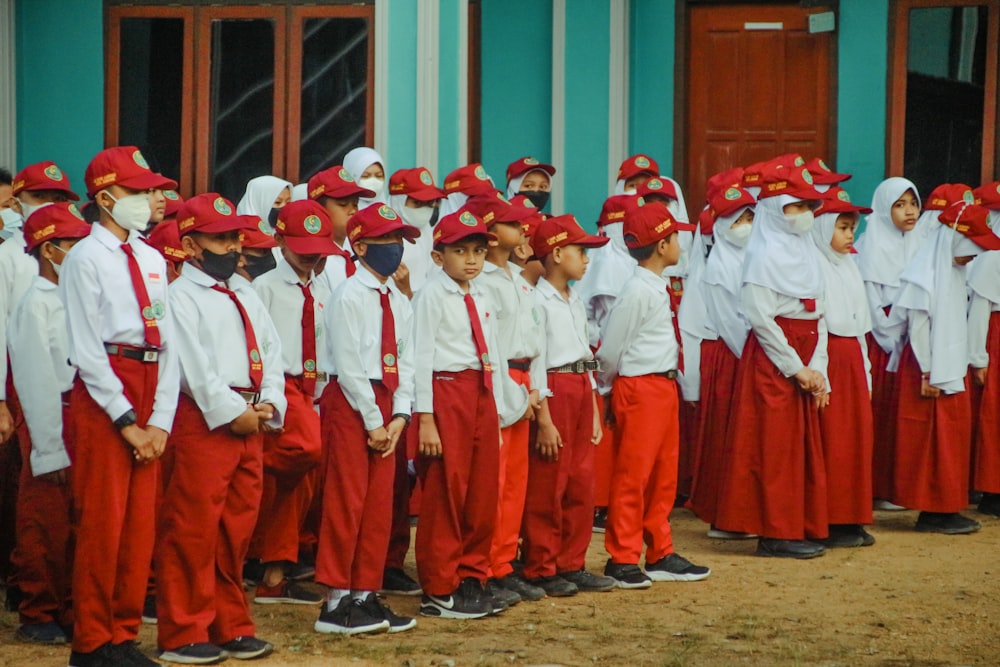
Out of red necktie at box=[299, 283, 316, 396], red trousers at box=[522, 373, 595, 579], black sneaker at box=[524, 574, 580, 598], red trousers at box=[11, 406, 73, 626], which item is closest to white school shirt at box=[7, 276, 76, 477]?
red trousers at box=[11, 406, 73, 626]

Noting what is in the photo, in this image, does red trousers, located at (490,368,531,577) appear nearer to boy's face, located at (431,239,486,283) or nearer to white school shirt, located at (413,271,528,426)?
white school shirt, located at (413,271,528,426)

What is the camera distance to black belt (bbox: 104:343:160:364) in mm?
5246

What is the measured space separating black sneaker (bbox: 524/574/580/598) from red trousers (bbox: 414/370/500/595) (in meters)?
0.56

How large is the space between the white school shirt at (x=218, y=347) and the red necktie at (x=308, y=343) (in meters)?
0.81

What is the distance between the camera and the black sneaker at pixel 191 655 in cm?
546

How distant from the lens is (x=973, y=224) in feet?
28.6

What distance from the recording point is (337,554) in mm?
6023

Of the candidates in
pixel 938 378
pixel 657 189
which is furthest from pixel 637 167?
pixel 938 378

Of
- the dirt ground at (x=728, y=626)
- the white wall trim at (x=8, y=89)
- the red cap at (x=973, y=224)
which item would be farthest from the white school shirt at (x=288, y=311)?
the white wall trim at (x=8, y=89)

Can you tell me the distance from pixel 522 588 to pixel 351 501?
3.71ft

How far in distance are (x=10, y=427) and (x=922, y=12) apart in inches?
313

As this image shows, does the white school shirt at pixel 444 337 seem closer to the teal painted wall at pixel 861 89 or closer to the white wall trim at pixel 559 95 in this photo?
the white wall trim at pixel 559 95

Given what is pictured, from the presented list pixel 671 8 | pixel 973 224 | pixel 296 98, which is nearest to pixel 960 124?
pixel 671 8

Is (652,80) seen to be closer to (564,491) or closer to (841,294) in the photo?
(841,294)
